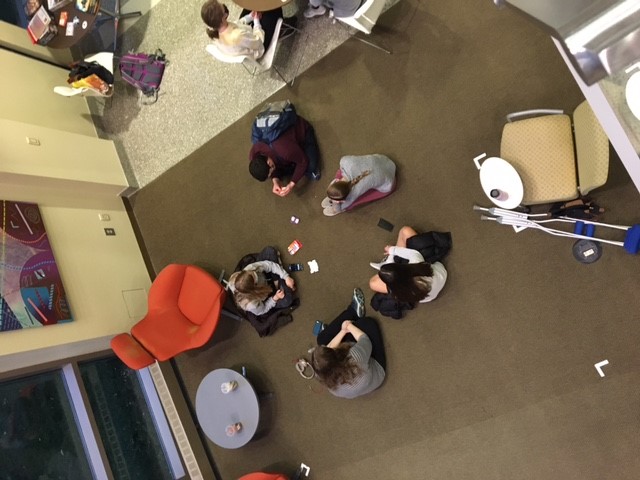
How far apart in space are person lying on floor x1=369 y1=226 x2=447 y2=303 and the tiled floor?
70.0 inches

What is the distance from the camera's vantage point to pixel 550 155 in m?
3.06

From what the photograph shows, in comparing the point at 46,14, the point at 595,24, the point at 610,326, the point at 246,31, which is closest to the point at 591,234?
the point at 610,326

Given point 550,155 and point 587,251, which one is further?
point 587,251

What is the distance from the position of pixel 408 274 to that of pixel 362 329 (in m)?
0.81

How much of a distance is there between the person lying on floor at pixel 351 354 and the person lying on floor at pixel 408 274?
1.01 feet

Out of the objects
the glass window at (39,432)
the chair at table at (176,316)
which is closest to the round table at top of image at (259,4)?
the chair at table at (176,316)

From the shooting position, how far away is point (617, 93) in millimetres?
1961

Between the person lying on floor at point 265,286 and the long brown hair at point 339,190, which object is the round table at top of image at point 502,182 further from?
the person lying on floor at point 265,286

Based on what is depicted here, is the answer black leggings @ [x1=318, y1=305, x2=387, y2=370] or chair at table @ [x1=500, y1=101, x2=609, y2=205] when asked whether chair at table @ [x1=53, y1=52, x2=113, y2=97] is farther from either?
chair at table @ [x1=500, y1=101, x2=609, y2=205]

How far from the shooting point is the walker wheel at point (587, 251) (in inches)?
127

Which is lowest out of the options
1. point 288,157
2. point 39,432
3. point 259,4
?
point 39,432

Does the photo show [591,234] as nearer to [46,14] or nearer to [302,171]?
[302,171]

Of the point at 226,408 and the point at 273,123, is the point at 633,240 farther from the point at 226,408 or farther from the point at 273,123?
the point at 226,408

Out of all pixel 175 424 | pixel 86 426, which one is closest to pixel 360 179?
pixel 175 424
